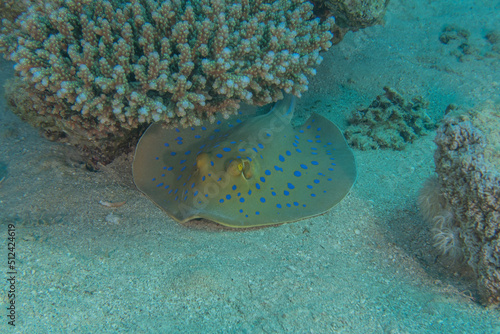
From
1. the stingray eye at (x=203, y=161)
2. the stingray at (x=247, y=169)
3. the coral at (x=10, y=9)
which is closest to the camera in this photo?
the stingray at (x=247, y=169)

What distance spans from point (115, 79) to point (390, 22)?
28.1ft

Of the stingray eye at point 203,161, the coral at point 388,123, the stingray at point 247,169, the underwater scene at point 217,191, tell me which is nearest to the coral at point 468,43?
the coral at point 388,123

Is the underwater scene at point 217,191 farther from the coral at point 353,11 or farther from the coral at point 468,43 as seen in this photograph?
the coral at point 468,43

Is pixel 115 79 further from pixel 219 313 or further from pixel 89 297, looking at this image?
pixel 219 313

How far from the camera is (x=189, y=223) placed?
400 cm

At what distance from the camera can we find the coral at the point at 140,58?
3.54 metres

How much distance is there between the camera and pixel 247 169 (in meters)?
3.91

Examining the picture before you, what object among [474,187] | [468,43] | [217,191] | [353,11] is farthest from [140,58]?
[468,43]

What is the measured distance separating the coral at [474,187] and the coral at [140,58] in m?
2.19

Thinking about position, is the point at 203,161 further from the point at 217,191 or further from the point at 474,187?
the point at 474,187

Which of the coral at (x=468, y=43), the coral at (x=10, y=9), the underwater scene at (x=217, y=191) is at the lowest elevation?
the underwater scene at (x=217, y=191)

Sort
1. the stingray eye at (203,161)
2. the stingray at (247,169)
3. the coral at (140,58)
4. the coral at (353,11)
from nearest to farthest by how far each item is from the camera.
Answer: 1. the coral at (140,58)
2. the stingray at (247,169)
3. the stingray eye at (203,161)
4. the coral at (353,11)

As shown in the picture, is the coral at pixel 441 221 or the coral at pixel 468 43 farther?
the coral at pixel 468 43

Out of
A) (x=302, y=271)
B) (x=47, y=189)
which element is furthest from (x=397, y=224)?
(x=47, y=189)
